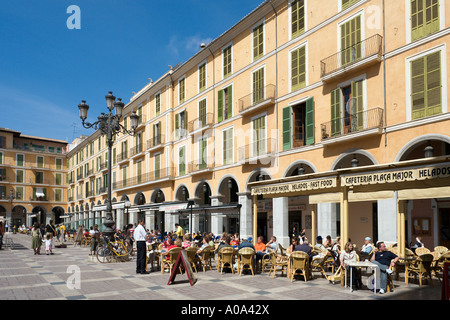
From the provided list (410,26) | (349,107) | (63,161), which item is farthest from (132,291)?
(63,161)

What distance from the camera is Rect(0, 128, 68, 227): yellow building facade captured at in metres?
64.1

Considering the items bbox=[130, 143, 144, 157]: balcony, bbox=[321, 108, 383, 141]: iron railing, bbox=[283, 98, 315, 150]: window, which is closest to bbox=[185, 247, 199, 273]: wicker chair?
bbox=[321, 108, 383, 141]: iron railing

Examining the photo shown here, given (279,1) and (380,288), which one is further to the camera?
(279,1)

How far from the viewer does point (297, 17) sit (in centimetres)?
2136

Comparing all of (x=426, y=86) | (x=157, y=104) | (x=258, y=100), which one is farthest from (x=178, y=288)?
(x=157, y=104)

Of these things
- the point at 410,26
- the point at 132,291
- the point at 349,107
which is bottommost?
the point at 132,291

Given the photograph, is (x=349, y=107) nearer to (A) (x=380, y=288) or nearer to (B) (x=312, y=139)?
(B) (x=312, y=139)

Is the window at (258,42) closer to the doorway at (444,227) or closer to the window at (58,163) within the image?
the doorway at (444,227)

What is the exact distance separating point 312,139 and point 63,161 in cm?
6238

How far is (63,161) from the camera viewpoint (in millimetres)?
72000

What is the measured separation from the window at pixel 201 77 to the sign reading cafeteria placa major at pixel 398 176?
20601 millimetres

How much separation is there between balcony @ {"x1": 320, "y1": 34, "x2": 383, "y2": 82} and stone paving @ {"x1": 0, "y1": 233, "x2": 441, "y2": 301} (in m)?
9.61

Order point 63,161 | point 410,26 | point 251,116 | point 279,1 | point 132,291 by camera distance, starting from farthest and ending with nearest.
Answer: point 63,161 < point 251,116 < point 279,1 < point 410,26 < point 132,291

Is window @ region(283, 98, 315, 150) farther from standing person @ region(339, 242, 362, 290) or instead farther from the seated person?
standing person @ region(339, 242, 362, 290)
